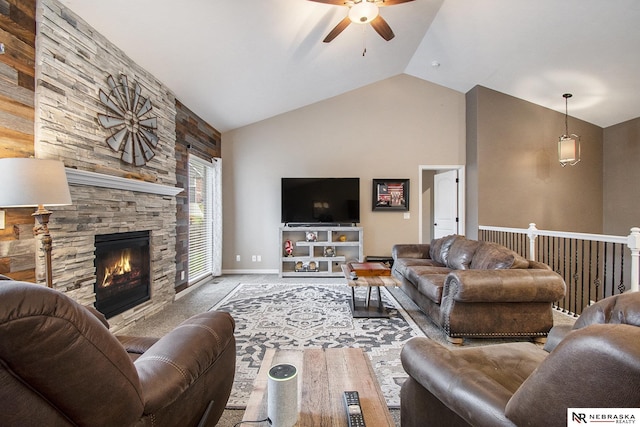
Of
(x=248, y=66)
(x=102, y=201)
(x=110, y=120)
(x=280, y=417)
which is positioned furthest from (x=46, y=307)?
(x=248, y=66)

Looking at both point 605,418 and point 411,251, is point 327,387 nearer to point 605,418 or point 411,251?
point 605,418

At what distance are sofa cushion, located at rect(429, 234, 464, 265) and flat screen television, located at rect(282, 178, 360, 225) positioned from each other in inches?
56.4

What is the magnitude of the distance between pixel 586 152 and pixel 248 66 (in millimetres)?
5783

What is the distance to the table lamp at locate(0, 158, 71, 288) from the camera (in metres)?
1.63

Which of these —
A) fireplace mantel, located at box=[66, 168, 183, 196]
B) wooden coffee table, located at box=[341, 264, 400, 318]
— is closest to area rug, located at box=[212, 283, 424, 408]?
wooden coffee table, located at box=[341, 264, 400, 318]

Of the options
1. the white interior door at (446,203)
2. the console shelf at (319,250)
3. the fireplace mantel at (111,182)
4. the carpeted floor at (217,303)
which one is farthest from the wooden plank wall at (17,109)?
the white interior door at (446,203)

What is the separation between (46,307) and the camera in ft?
2.02

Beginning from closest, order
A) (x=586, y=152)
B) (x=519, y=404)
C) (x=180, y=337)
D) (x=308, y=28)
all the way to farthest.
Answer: (x=519, y=404) < (x=180, y=337) < (x=308, y=28) < (x=586, y=152)

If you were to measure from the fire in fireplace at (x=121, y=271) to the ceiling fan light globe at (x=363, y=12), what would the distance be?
9.87 feet

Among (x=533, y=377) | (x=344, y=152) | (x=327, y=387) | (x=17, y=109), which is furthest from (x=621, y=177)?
(x=17, y=109)

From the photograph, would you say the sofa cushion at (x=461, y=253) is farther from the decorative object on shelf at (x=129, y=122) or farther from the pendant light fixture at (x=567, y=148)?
the decorative object on shelf at (x=129, y=122)

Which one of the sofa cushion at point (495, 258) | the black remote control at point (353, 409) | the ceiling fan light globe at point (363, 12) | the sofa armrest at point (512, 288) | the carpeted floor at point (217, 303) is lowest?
the carpeted floor at point (217, 303)

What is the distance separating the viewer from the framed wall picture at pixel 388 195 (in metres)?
5.43

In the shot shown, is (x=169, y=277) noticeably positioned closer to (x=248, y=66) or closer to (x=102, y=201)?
(x=102, y=201)
